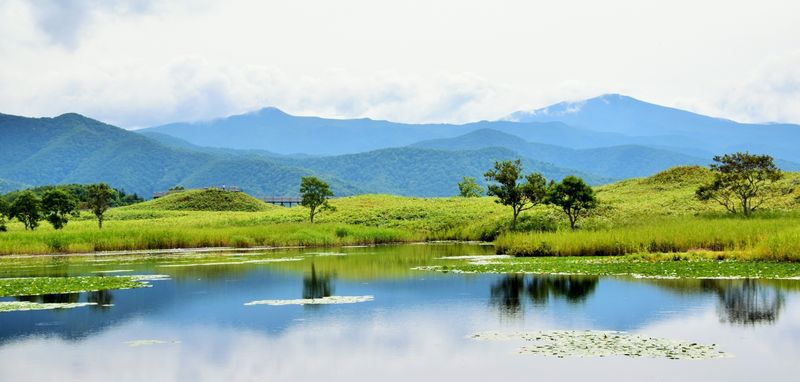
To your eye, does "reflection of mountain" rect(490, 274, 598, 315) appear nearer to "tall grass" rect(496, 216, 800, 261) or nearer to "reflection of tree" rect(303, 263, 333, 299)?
"reflection of tree" rect(303, 263, 333, 299)

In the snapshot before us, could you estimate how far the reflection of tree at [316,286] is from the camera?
41.3m

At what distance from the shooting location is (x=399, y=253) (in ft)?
240

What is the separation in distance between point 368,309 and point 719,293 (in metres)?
15.6

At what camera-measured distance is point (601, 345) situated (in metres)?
25.4

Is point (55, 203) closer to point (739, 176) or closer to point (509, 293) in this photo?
point (509, 293)

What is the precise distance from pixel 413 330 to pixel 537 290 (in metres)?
12.4

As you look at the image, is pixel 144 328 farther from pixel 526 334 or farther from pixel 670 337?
pixel 670 337

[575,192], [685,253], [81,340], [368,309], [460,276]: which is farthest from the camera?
[575,192]

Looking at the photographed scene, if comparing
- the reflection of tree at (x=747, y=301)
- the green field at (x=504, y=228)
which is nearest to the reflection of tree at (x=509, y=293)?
the reflection of tree at (x=747, y=301)

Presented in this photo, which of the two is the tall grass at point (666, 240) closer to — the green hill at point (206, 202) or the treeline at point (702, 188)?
the treeline at point (702, 188)

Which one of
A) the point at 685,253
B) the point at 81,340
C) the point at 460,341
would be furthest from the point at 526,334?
the point at 685,253

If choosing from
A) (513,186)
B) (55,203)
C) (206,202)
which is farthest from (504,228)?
(206,202)

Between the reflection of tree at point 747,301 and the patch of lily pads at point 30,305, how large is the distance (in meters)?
27.8

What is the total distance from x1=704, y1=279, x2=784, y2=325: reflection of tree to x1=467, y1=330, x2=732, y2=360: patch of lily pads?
5318 mm
